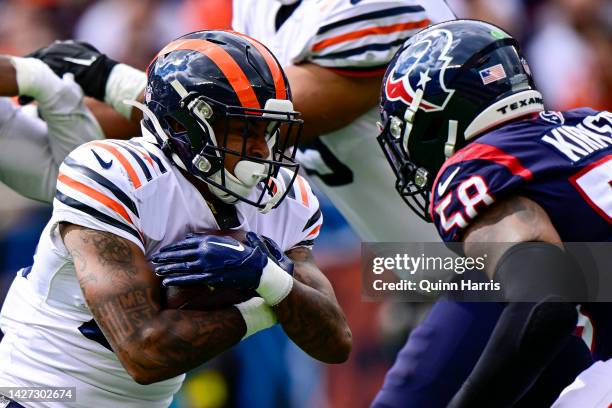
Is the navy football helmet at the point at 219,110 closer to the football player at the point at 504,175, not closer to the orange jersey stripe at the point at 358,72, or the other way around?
the football player at the point at 504,175

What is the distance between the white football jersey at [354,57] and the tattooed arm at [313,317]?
3.75 ft

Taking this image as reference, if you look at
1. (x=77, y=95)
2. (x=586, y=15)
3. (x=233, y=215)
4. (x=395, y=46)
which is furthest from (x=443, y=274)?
(x=586, y=15)

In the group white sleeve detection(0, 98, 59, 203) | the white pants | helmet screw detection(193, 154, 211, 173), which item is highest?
helmet screw detection(193, 154, 211, 173)

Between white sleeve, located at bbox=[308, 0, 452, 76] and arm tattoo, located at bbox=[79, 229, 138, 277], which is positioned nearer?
arm tattoo, located at bbox=[79, 229, 138, 277]

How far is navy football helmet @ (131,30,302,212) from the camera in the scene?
3.29 m

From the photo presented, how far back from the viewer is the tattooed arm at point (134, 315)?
3.01 meters

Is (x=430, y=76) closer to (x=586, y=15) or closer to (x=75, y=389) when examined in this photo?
(x=75, y=389)

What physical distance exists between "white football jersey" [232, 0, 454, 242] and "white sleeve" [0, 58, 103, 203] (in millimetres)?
792

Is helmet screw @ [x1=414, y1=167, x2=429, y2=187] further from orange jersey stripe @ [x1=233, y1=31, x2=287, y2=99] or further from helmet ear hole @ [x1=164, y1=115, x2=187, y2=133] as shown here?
helmet ear hole @ [x1=164, y1=115, x2=187, y2=133]

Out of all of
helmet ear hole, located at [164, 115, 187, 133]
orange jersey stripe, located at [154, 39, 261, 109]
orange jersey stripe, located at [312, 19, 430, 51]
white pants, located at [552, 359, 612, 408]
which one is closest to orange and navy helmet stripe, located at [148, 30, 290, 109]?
orange jersey stripe, located at [154, 39, 261, 109]

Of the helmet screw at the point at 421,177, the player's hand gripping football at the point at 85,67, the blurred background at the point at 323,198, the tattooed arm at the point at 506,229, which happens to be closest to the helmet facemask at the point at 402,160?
the helmet screw at the point at 421,177

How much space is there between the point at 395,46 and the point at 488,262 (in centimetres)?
159

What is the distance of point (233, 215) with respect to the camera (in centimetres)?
342

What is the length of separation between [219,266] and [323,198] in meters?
2.82
